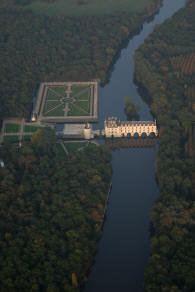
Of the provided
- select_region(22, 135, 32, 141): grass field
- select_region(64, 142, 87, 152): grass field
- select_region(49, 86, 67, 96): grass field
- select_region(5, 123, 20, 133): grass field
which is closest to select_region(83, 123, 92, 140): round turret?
select_region(64, 142, 87, 152): grass field

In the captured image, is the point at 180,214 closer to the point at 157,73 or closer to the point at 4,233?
the point at 4,233

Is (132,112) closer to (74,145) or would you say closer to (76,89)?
(74,145)

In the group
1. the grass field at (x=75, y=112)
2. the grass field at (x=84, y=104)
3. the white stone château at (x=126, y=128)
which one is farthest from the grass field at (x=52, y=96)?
the white stone château at (x=126, y=128)

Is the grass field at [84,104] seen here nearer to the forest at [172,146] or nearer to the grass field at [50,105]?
the grass field at [50,105]

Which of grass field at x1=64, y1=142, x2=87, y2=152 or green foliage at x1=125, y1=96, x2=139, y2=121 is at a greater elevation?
green foliage at x1=125, y1=96, x2=139, y2=121

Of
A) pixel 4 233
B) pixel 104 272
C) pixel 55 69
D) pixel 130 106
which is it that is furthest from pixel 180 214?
pixel 55 69

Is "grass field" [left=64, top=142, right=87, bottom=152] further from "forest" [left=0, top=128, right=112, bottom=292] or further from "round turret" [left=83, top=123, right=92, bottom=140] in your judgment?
"forest" [left=0, top=128, right=112, bottom=292]
